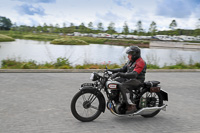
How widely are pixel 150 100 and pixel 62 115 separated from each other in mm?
1991

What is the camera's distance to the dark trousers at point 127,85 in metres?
4.46

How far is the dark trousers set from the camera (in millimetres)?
4456

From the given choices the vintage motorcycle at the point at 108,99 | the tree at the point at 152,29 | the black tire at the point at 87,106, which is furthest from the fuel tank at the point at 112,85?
the tree at the point at 152,29

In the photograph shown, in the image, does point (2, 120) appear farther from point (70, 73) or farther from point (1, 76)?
point (70, 73)

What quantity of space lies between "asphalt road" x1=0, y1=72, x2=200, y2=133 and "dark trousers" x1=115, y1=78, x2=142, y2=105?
0.66 m

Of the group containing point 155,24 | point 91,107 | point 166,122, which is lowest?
point 166,122

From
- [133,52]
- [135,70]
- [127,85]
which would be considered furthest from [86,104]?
[133,52]

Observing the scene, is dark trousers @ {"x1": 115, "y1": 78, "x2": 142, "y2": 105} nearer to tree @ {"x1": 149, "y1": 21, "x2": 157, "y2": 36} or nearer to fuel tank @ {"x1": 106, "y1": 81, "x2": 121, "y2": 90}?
fuel tank @ {"x1": 106, "y1": 81, "x2": 121, "y2": 90}

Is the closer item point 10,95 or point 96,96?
point 96,96

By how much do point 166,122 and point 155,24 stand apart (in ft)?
330

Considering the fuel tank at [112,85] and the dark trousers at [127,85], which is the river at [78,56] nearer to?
the dark trousers at [127,85]

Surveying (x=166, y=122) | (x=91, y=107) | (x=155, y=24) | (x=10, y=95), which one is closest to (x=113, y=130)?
(x=91, y=107)

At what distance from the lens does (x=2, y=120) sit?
4406 millimetres

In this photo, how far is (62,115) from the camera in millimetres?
4883
